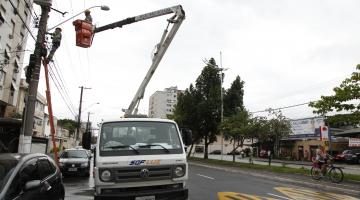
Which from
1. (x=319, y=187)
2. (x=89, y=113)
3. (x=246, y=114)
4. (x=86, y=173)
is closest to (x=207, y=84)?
(x=246, y=114)

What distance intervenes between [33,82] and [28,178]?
355 inches

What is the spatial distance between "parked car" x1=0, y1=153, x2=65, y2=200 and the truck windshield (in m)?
1.11

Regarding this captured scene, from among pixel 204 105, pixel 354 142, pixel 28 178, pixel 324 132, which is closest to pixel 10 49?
pixel 204 105

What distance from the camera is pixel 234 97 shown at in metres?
41.7

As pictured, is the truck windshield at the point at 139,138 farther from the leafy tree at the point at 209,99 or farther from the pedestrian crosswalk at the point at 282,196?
the leafy tree at the point at 209,99

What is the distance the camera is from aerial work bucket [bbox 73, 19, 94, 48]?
14.5 metres

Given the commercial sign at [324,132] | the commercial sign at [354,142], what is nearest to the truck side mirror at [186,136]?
the commercial sign at [324,132]

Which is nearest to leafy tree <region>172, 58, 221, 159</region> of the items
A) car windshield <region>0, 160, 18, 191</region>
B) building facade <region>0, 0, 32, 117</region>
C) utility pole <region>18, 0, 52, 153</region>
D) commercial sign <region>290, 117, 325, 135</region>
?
commercial sign <region>290, 117, 325, 135</region>

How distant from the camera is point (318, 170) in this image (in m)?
20.8

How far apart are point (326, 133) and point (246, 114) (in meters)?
14.3

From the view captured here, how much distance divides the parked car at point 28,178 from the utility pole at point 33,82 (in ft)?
21.9

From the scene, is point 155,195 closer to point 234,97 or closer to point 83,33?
point 83,33

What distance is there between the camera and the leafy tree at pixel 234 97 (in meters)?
41.6

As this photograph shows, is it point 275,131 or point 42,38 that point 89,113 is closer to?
point 275,131
